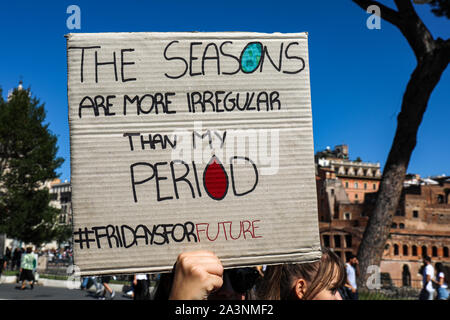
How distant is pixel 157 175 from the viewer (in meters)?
1.72

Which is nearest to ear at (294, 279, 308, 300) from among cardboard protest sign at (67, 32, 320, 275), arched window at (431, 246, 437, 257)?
cardboard protest sign at (67, 32, 320, 275)

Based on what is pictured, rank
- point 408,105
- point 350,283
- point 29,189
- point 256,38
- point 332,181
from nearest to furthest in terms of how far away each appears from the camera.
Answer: point 256,38
point 350,283
point 408,105
point 29,189
point 332,181

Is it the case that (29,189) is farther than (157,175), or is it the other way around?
(29,189)

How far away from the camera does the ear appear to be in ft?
7.82

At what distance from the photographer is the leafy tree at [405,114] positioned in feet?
48.1

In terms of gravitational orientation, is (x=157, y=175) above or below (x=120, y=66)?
below

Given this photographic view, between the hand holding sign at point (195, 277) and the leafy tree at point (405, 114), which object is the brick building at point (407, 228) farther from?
the hand holding sign at point (195, 277)

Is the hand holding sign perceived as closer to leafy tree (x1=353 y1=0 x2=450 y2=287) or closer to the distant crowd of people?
the distant crowd of people

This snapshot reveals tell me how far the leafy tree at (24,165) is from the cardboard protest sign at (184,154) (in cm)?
3016

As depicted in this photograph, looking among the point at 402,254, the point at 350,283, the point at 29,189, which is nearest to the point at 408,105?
the point at 350,283

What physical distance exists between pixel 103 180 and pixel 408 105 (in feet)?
48.2

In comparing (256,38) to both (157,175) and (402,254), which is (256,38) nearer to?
(157,175)

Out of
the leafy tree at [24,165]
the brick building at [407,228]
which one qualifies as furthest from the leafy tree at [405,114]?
the brick building at [407,228]

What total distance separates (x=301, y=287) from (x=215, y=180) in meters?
0.96
